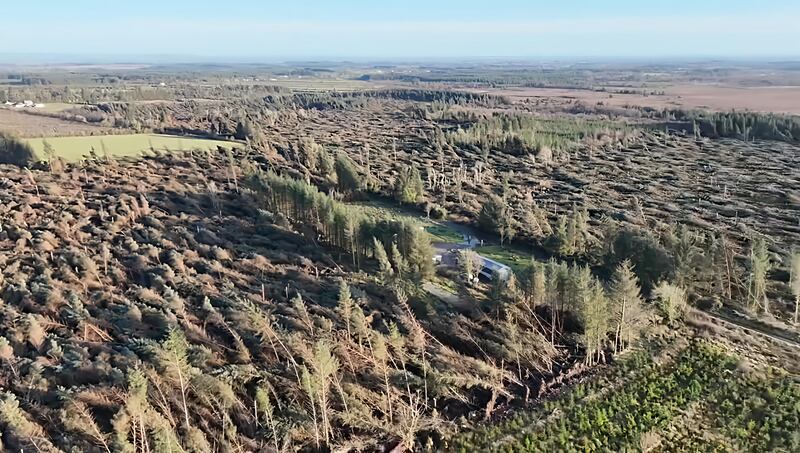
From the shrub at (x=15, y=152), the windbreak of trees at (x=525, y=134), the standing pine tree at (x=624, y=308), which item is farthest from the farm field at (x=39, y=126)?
the standing pine tree at (x=624, y=308)

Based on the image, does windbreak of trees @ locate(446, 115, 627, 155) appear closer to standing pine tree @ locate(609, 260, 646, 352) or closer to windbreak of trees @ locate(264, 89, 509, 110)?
standing pine tree @ locate(609, 260, 646, 352)

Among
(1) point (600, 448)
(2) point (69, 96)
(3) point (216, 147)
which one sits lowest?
(1) point (600, 448)

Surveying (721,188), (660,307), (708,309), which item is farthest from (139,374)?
(721,188)

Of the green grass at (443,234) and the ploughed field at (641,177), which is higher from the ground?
the ploughed field at (641,177)

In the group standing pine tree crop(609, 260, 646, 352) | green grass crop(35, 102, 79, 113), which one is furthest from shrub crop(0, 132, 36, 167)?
green grass crop(35, 102, 79, 113)

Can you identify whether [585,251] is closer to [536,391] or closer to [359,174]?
[536,391]

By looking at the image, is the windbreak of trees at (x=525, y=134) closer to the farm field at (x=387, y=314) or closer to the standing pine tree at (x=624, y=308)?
the farm field at (x=387, y=314)
